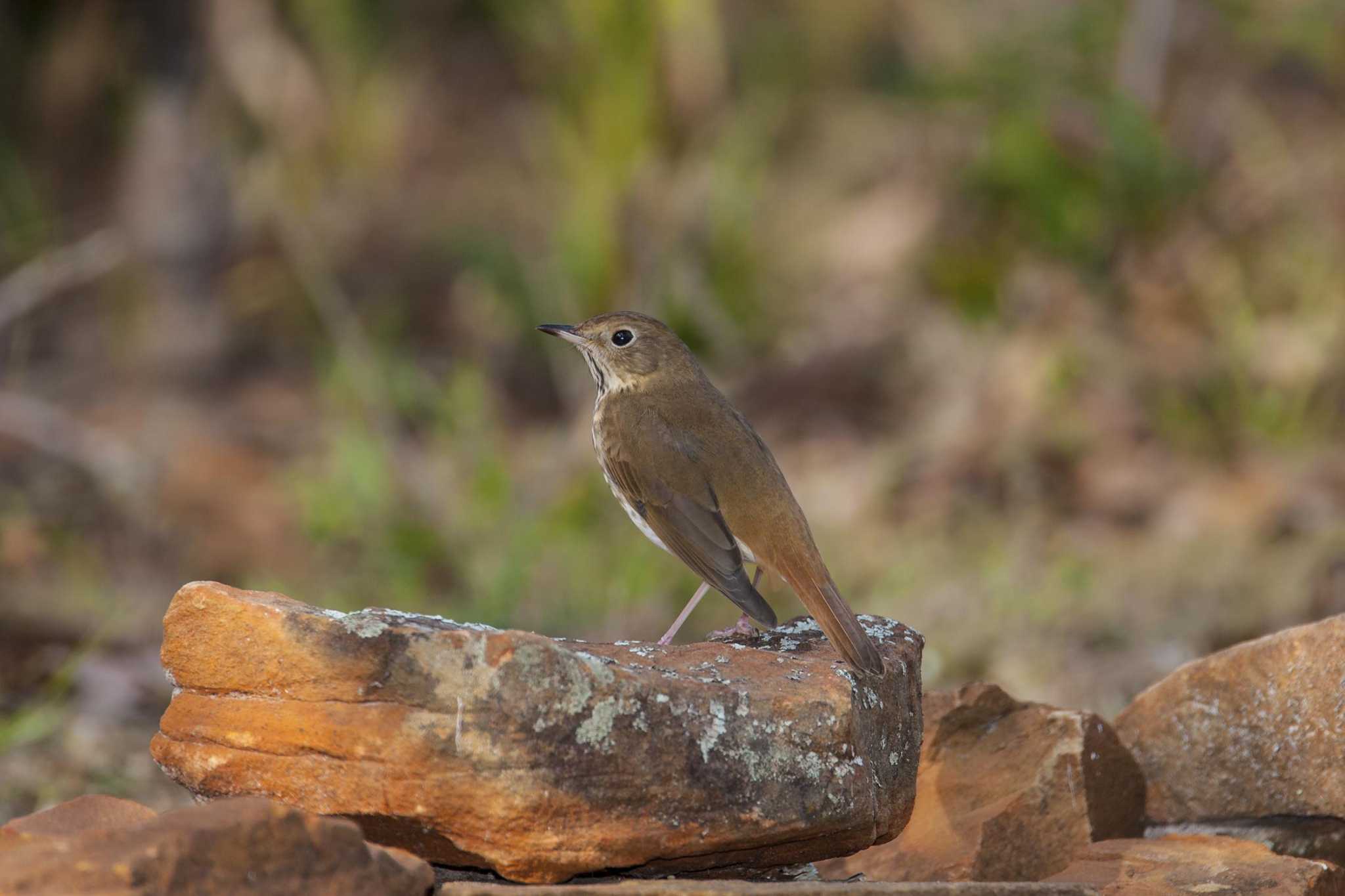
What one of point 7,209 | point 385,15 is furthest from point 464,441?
point 385,15

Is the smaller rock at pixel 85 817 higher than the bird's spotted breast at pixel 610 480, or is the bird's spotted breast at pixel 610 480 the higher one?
the bird's spotted breast at pixel 610 480

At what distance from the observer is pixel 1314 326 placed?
9.80 m

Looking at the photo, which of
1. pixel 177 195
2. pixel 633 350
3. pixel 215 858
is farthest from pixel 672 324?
pixel 215 858

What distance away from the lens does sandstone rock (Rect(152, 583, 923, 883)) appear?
10.9ft

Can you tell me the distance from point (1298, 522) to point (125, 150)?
8298 mm

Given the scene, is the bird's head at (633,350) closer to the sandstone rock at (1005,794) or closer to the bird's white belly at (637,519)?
the bird's white belly at (637,519)

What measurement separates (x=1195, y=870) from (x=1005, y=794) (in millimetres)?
556

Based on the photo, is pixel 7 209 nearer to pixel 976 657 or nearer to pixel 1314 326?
pixel 976 657

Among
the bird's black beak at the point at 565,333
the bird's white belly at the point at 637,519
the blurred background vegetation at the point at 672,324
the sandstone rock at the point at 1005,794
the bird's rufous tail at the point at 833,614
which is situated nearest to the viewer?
the bird's rufous tail at the point at 833,614

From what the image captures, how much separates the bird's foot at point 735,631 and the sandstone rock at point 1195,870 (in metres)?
1.09

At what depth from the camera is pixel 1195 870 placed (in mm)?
3857

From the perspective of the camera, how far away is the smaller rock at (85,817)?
135 inches

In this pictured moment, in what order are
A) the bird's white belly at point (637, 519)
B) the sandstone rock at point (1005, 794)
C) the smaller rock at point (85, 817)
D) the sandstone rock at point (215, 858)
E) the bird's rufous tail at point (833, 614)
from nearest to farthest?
1. the sandstone rock at point (215, 858)
2. the smaller rock at point (85, 817)
3. the bird's rufous tail at point (833, 614)
4. the sandstone rock at point (1005, 794)
5. the bird's white belly at point (637, 519)

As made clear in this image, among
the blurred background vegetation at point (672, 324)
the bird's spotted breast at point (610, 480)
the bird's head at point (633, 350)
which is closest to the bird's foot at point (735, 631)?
the bird's spotted breast at point (610, 480)
